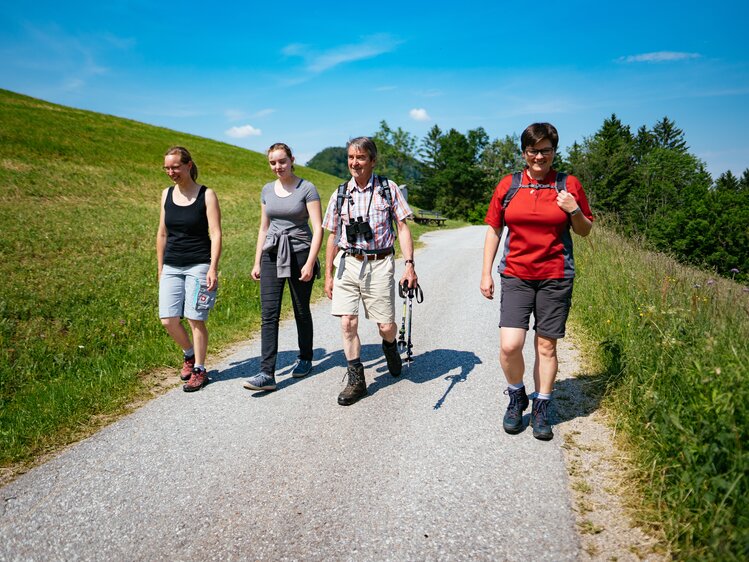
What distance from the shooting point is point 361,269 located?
4316 millimetres

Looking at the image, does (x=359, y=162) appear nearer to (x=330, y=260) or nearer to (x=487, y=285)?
(x=330, y=260)

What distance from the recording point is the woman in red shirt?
3.37 metres

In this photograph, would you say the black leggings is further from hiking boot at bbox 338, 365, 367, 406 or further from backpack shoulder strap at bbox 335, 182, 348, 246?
hiking boot at bbox 338, 365, 367, 406

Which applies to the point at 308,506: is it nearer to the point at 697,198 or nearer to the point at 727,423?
the point at 727,423

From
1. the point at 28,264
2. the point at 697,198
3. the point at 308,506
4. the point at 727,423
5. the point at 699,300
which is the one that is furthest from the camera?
the point at 697,198

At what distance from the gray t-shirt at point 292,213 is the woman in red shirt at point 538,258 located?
188 cm

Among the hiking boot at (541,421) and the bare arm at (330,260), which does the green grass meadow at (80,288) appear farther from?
the hiking boot at (541,421)

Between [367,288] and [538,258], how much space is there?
1.57 meters

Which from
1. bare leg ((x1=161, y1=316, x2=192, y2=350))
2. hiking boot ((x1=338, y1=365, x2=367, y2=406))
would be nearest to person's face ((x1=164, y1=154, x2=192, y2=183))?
bare leg ((x1=161, y1=316, x2=192, y2=350))

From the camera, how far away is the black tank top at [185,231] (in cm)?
453

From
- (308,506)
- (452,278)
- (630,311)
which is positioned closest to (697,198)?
(452,278)

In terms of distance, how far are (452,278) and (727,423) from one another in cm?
839

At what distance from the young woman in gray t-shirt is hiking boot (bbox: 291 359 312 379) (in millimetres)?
317

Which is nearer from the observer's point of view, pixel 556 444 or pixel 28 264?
pixel 556 444
